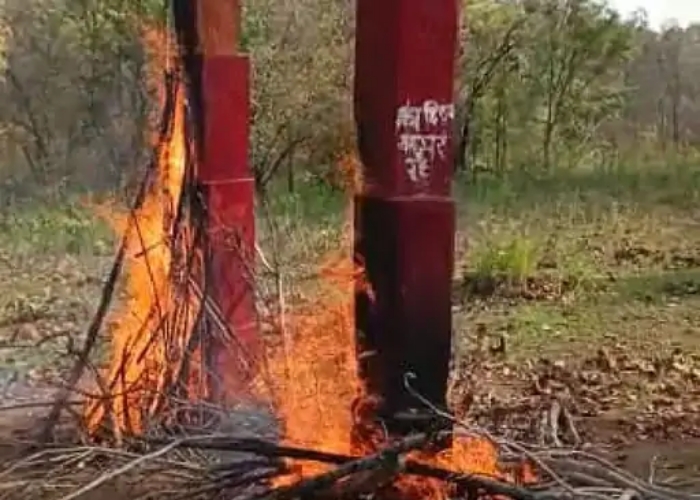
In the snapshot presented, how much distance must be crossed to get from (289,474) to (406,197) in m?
1.07

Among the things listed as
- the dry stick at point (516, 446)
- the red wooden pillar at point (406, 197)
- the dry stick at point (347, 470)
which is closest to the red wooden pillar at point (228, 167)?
the red wooden pillar at point (406, 197)

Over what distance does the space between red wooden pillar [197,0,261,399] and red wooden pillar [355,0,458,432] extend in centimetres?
165

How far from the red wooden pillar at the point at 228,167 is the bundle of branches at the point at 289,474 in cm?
152

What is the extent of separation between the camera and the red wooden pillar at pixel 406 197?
4969 millimetres

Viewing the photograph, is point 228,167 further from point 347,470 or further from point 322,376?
point 347,470

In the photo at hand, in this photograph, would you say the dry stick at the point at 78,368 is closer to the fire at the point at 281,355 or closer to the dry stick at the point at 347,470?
the fire at the point at 281,355

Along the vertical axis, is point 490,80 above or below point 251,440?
above

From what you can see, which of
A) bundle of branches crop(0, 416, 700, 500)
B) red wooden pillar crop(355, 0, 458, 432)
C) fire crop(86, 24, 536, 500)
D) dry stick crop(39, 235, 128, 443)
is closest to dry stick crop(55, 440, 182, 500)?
bundle of branches crop(0, 416, 700, 500)

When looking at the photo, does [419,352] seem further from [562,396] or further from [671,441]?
[562,396]

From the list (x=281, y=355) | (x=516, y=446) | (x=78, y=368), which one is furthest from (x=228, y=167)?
(x=516, y=446)

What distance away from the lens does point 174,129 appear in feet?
21.8

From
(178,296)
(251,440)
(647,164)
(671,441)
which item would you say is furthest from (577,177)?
(251,440)

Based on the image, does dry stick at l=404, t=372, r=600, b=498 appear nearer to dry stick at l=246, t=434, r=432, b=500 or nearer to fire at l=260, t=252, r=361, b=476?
dry stick at l=246, t=434, r=432, b=500

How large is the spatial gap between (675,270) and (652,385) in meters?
5.17
